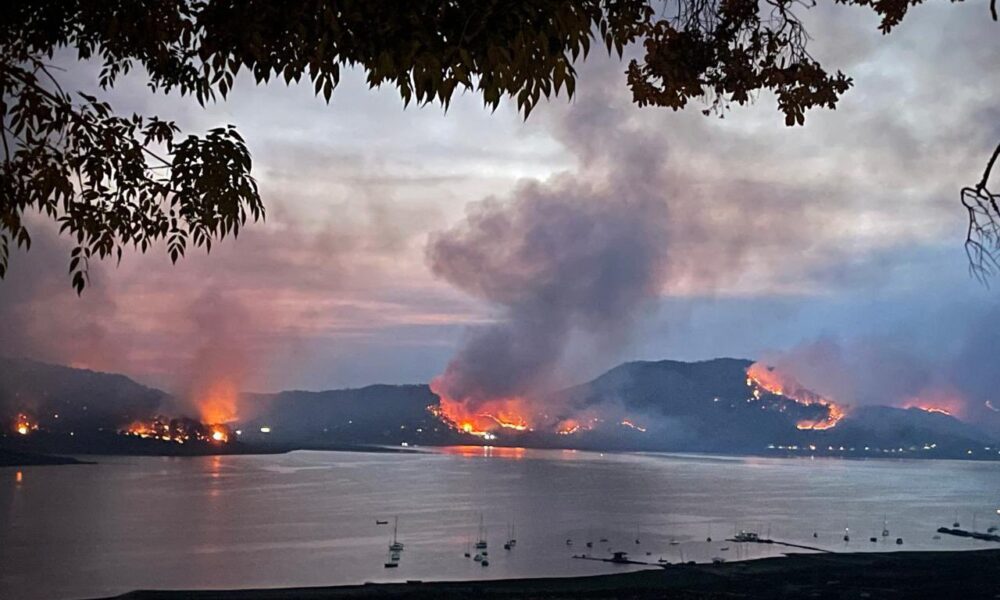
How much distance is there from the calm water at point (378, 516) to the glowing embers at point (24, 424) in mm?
41733

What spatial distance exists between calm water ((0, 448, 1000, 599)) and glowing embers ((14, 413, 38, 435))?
137 ft

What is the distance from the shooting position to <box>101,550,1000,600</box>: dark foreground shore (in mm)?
32219

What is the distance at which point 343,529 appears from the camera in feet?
181

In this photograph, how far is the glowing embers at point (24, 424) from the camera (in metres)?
151

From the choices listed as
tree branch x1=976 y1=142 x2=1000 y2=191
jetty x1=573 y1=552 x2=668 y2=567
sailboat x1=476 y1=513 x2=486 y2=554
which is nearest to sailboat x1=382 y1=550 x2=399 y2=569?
sailboat x1=476 y1=513 x2=486 y2=554

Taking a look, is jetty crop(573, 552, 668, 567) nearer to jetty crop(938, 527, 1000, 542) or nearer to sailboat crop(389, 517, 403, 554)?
sailboat crop(389, 517, 403, 554)

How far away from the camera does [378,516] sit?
62531mm

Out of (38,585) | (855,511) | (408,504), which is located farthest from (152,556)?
(855,511)

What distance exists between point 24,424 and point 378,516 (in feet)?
385

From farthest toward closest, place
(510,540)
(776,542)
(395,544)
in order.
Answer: (776,542)
(510,540)
(395,544)

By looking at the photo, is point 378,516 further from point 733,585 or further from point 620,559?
point 733,585

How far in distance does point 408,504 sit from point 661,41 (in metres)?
69.9

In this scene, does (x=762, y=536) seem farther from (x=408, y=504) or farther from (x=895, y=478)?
(x=895, y=478)

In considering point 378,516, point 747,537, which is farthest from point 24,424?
point 747,537
